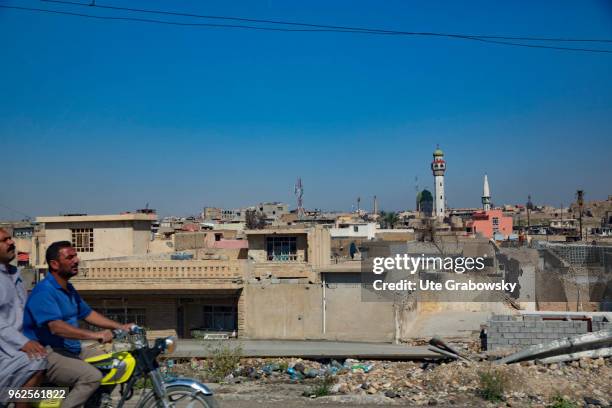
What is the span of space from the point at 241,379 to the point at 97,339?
Result: 3.63 metres

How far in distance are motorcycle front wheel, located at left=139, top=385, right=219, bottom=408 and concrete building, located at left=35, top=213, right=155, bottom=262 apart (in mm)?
18597

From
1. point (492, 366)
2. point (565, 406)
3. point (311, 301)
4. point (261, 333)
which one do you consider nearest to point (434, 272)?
point (311, 301)

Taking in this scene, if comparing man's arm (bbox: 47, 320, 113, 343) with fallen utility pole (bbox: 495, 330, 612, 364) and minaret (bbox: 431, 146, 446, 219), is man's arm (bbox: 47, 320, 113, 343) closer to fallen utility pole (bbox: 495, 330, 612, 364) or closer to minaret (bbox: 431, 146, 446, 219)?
fallen utility pole (bbox: 495, 330, 612, 364)

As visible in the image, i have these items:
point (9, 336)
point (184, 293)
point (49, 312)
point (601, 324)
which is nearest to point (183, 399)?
point (49, 312)

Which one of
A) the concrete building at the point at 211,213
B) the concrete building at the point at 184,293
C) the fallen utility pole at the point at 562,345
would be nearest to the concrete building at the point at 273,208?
the concrete building at the point at 211,213

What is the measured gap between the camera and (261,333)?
1775 cm

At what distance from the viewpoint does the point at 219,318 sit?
1833cm

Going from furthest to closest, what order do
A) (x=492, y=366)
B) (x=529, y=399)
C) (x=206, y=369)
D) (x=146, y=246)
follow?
1. (x=146, y=246)
2. (x=206, y=369)
3. (x=492, y=366)
4. (x=529, y=399)

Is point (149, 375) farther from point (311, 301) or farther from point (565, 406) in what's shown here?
point (311, 301)

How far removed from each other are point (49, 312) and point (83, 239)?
19355mm

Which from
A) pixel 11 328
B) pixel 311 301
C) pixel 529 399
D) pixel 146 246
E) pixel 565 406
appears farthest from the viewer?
pixel 146 246

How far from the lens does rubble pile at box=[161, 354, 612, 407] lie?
574 centimetres

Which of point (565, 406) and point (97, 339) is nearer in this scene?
point (97, 339)

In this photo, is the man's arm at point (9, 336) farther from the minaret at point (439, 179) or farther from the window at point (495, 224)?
the minaret at point (439, 179)
